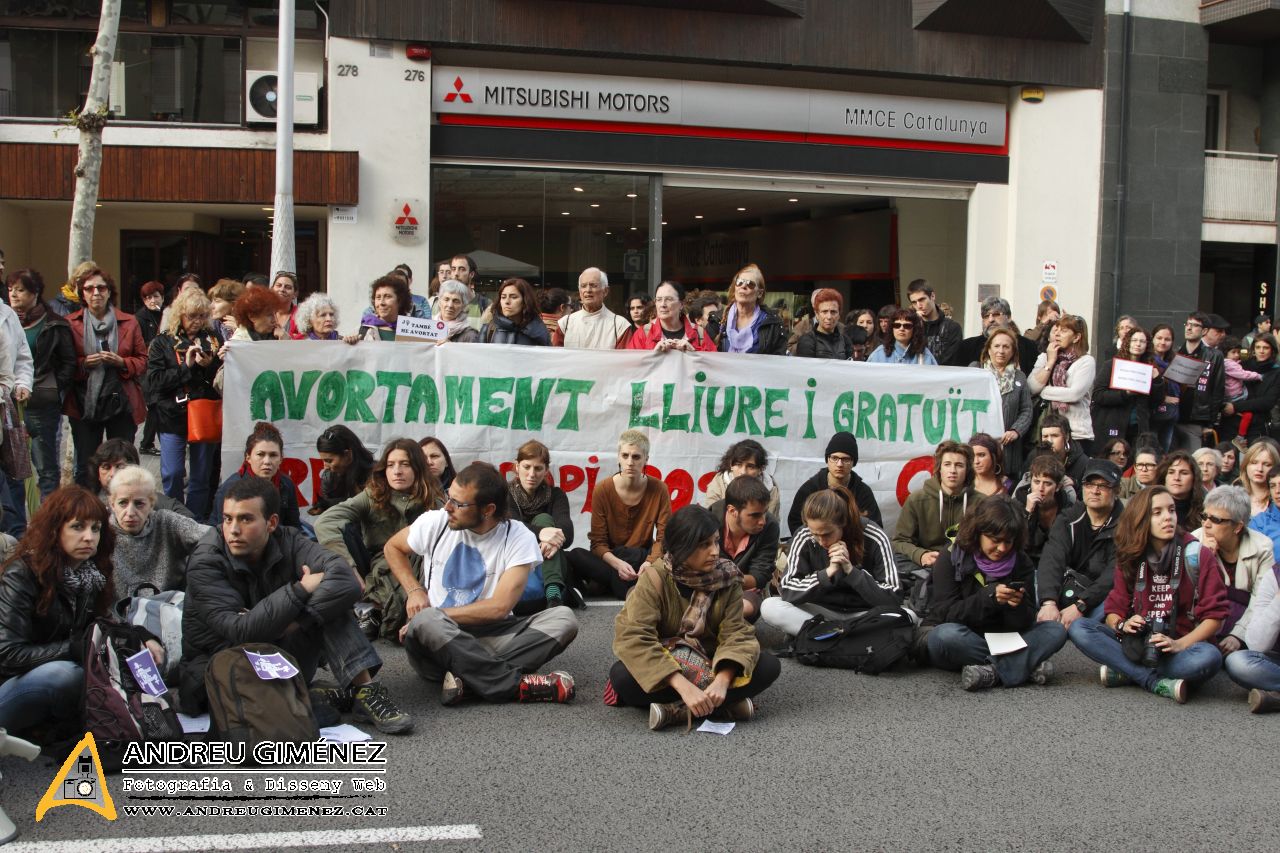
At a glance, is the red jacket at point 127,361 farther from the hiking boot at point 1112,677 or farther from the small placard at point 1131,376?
the small placard at point 1131,376

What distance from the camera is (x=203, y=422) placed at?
8875mm

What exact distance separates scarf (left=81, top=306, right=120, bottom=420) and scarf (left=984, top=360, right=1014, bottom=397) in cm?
654

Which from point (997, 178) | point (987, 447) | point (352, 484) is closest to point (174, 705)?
point (352, 484)

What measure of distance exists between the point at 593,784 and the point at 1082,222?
1616 cm

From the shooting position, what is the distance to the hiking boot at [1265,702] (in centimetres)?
626

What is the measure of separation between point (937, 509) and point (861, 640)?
186 centimetres

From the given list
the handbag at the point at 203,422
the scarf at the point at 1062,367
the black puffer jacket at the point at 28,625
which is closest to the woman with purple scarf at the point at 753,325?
the scarf at the point at 1062,367

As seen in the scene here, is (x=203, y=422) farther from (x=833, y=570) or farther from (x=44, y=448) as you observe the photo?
(x=833, y=570)

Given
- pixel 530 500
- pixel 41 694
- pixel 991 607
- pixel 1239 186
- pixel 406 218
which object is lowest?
pixel 41 694

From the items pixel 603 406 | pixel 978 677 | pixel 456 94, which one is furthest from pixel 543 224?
pixel 978 677

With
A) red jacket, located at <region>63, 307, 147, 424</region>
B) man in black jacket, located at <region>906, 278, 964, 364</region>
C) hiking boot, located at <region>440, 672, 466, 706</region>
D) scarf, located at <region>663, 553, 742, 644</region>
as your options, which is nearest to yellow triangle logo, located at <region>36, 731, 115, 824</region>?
hiking boot, located at <region>440, 672, 466, 706</region>

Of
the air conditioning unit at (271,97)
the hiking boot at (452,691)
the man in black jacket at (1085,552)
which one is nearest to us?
the hiking boot at (452,691)

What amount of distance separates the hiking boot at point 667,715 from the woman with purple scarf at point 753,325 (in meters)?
4.64

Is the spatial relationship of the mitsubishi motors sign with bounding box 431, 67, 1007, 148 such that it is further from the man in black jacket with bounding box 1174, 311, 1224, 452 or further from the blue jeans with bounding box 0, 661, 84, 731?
the blue jeans with bounding box 0, 661, 84, 731
